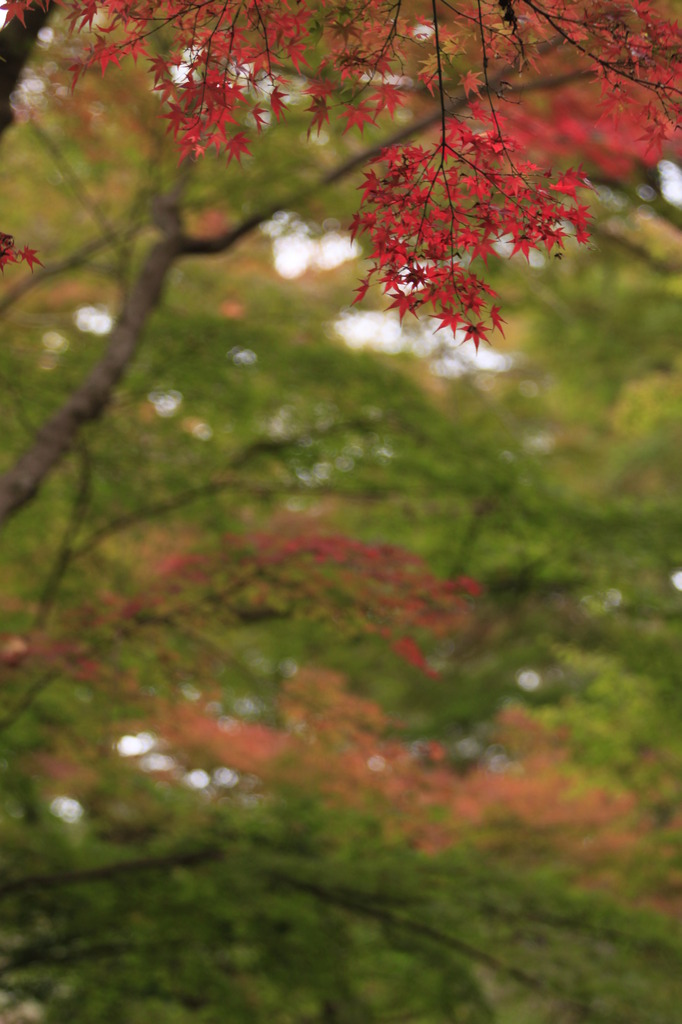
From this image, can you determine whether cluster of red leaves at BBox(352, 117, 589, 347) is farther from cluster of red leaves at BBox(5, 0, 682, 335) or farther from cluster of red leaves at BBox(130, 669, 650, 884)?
cluster of red leaves at BBox(130, 669, 650, 884)

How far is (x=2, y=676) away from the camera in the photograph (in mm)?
3863

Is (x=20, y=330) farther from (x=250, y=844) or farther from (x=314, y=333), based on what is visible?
(x=250, y=844)

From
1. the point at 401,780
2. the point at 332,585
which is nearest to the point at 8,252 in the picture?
the point at 332,585

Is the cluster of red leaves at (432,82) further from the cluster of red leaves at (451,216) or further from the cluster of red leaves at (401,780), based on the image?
the cluster of red leaves at (401,780)

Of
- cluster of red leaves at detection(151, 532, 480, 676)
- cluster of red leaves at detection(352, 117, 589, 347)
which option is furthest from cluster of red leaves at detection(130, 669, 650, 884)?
cluster of red leaves at detection(352, 117, 589, 347)

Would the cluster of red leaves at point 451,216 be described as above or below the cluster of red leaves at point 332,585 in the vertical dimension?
below

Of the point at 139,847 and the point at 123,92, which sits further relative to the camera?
the point at 139,847

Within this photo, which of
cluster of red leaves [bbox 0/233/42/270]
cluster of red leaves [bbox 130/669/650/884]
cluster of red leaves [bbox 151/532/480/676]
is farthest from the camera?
cluster of red leaves [bbox 130/669/650/884]

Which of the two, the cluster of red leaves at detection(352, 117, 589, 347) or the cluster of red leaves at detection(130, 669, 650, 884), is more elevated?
the cluster of red leaves at detection(130, 669, 650, 884)

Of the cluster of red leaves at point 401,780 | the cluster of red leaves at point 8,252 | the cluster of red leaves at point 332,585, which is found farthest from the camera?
the cluster of red leaves at point 401,780

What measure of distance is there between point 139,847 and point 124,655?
1.68 metres

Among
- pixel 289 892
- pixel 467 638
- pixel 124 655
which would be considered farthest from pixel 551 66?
pixel 467 638

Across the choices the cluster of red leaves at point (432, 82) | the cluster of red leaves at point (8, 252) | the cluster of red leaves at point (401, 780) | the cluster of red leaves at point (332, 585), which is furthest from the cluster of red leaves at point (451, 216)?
the cluster of red leaves at point (401, 780)

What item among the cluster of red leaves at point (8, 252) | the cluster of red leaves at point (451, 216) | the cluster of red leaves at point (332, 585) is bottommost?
the cluster of red leaves at point (8, 252)
